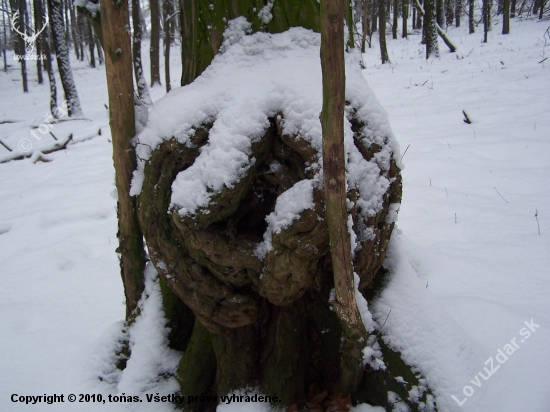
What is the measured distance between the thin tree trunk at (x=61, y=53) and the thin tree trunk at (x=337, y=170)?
40.2 feet

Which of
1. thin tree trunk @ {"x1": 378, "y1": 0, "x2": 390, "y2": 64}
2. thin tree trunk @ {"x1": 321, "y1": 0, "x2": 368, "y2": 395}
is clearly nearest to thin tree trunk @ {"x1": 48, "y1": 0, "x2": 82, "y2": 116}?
thin tree trunk @ {"x1": 378, "y1": 0, "x2": 390, "y2": 64}

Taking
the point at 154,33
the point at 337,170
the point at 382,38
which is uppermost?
the point at 154,33

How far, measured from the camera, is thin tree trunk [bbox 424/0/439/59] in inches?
475

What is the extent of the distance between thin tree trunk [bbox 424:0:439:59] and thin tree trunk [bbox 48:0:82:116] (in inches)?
464

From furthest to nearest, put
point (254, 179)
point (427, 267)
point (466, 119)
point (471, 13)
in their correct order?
point (471, 13)
point (466, 119)
point (427, 267)
point (254, 179)

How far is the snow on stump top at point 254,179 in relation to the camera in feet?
5.12

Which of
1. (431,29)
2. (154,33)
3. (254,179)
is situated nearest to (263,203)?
(254,179)

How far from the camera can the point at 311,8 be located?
5.96 ft

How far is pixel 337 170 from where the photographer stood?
4.49 feet

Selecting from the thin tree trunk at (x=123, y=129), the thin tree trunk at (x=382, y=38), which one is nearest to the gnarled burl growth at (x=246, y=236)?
the thin tree trunk at (x=123, y=129)

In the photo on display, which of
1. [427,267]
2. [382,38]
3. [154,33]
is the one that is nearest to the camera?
[427,267]

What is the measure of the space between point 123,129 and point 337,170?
1.34 meters

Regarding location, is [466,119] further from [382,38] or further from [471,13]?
[471,13]

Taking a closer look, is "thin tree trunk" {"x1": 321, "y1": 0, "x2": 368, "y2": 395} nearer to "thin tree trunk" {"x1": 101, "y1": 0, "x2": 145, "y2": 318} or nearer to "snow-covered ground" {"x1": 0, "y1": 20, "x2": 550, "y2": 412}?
"snow-covered ground" {"x1": 0, "y1": 20, "x2": 550, "y2": 412}
